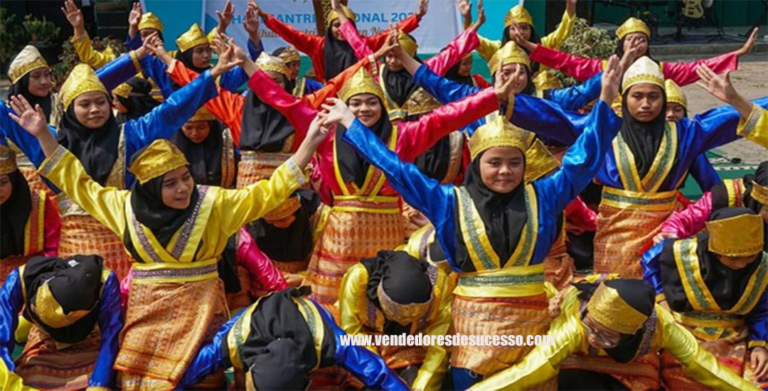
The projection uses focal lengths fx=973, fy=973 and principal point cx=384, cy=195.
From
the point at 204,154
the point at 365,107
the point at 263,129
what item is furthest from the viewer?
the point at 204,154

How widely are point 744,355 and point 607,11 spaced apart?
38.9ft

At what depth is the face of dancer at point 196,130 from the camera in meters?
5.50

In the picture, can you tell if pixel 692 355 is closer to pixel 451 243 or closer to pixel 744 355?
pixel 744 355

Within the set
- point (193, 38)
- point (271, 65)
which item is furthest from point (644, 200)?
point (193, 38)

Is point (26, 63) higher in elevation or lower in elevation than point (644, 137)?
higher

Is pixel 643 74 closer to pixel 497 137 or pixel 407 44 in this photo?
pixel 497 137

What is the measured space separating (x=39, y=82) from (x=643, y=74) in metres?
3.37

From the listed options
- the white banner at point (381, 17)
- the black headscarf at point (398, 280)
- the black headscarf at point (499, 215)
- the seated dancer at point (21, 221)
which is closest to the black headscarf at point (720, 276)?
the black headscarf at point (499, 215)

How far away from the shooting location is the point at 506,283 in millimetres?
3660

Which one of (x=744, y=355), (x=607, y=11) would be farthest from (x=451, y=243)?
(x=607, y=11)

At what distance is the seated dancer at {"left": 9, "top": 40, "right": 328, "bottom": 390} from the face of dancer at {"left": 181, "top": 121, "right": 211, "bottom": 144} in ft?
5.37

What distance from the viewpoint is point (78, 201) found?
3.94 metres

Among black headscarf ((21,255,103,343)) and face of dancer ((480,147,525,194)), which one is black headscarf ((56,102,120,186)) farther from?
face of dancer ((480,147,525,194))

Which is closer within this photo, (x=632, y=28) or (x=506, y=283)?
(x=506, y=283)
